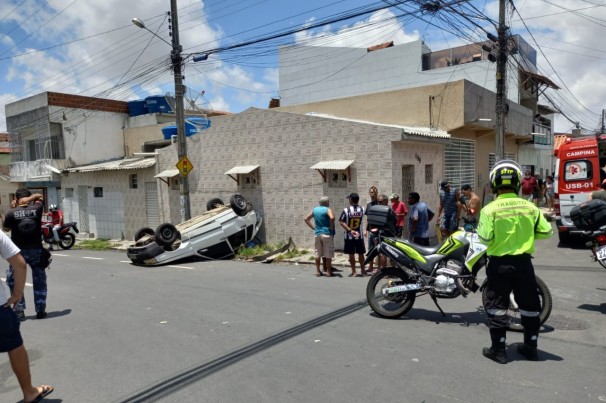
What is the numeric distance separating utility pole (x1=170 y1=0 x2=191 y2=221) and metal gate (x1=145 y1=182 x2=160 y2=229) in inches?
115

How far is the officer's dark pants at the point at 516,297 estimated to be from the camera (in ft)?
14.2

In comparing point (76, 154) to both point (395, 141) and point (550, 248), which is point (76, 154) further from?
point (550, 248)

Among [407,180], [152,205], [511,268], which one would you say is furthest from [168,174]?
[511,268]

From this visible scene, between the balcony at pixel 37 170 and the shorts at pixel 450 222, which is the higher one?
the balcony at pixel 37 170

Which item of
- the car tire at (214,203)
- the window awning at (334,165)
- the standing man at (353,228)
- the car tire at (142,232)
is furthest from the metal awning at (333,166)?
the car tire at (142,232)

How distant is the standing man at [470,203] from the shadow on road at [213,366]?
3632 mm

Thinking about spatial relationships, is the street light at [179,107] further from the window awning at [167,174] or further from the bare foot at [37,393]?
the bare foot at [37,393]

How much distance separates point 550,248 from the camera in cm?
1120

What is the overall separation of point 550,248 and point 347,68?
2366 cm

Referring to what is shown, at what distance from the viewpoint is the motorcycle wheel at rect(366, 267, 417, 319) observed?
5793 mm

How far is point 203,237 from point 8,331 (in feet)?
28.4

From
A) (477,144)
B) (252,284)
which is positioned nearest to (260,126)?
(252,284)

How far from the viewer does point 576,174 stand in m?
11.3

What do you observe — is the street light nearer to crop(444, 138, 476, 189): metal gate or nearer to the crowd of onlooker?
the crowd of onlooker
